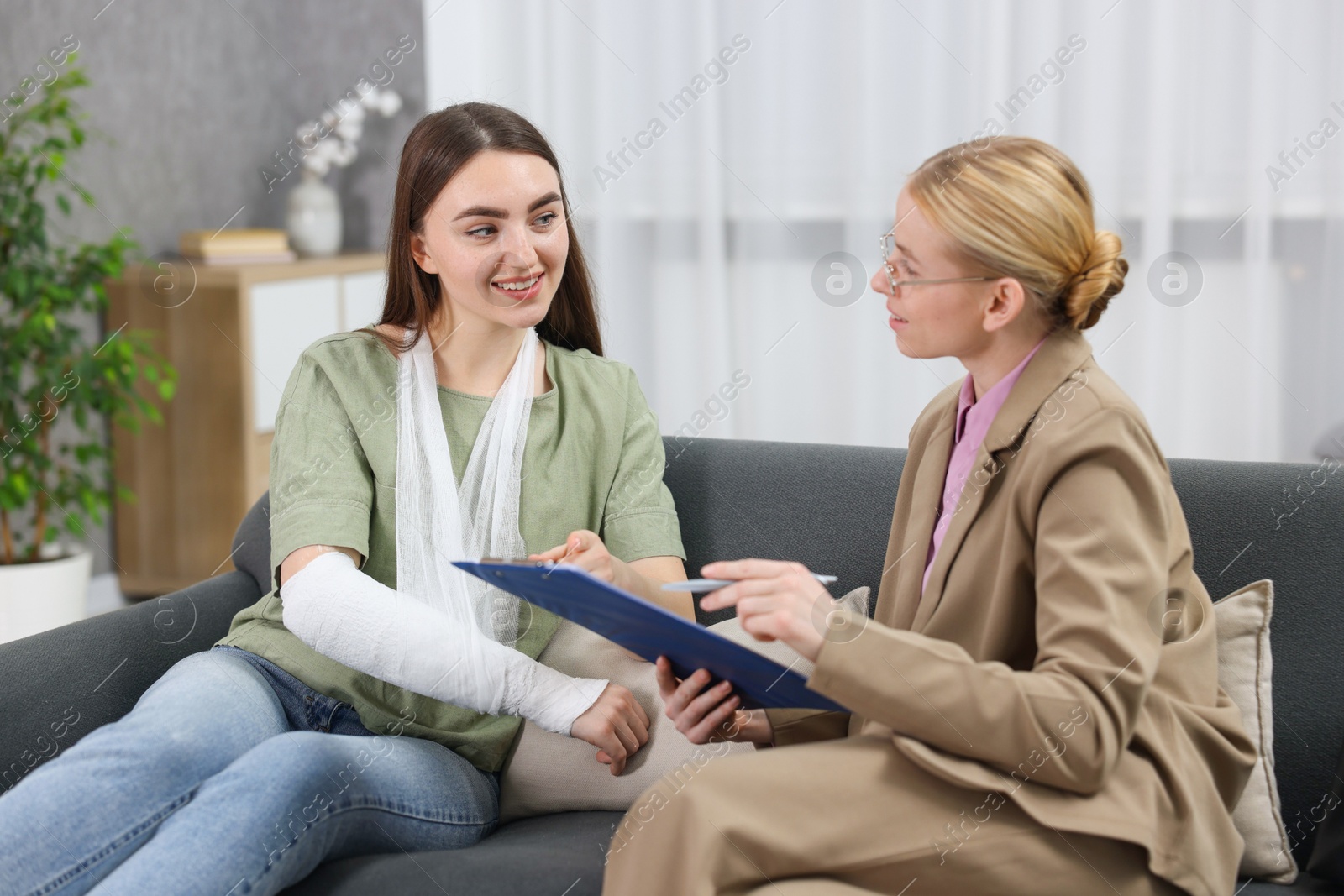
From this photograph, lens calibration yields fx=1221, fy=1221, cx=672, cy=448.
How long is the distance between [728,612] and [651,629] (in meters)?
0.64

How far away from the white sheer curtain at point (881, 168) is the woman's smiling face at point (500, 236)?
152cm

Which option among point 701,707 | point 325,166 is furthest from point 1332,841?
point 325,166

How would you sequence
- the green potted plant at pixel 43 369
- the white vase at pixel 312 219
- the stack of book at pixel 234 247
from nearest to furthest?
1. the green potted plant at pixel 43 369
2. the stack of book at pixel 234 247
3. the white vase at pixel 312 219

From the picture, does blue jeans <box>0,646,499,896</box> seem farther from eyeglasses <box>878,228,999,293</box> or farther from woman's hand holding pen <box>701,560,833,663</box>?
eyeglasses <box>878,228,999,293</box>

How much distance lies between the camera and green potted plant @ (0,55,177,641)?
2.94m

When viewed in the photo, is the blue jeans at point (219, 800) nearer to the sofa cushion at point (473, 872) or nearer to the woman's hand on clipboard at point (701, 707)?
the sofa cushion at point (473, 872)

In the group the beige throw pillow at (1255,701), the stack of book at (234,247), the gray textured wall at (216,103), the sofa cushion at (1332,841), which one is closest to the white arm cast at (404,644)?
the beige throw pillow at (1255,701)

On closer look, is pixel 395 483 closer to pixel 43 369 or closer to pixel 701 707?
pixel 701 707

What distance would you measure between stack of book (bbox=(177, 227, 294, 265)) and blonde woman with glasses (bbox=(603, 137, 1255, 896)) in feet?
8.99

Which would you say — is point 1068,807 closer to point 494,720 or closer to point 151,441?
point 494,720

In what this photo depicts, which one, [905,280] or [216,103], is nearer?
[905,280]

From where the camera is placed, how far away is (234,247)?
3.48m

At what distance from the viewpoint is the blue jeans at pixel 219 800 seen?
47.0 inches

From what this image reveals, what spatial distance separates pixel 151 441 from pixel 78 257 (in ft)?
2.33
